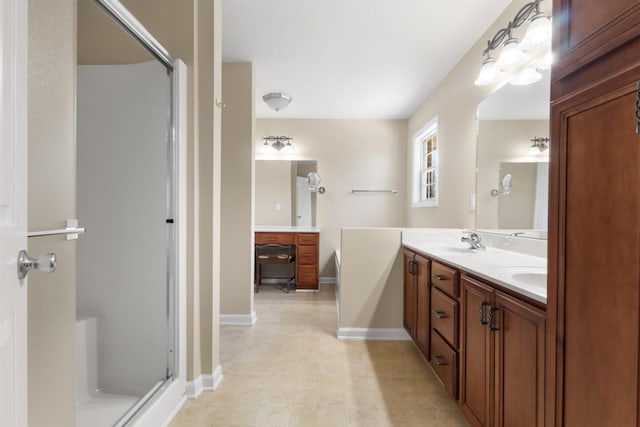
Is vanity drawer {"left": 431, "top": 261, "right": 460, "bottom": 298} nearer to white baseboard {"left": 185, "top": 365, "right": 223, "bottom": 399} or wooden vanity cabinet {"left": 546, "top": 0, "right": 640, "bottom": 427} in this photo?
wooden vanity cabinet {"left": 546, "top": 0, "right": 640, "bottom": 427}

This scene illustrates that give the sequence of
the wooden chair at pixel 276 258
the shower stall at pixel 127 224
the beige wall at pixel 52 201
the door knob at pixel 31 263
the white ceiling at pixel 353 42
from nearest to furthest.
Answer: the door knob at pixel 31 263, the beige wall at pixel 52 201, the shower stall at pixel 127 224, the white ceiling at pixel 353 42, the wooden chair at pixel 276 258

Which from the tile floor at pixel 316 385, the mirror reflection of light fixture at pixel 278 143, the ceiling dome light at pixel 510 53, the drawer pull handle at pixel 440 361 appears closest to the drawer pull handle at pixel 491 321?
the drawer pull handle at pixel 440 361

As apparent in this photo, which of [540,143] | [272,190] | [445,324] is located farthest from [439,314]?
[272,190]

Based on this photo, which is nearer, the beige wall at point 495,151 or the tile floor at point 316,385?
the tile floor at point 316,385

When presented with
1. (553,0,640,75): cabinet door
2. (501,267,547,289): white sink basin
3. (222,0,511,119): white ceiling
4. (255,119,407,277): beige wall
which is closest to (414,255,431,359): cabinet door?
(501,267,547,289): white sink basin

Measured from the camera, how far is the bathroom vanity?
1.00m

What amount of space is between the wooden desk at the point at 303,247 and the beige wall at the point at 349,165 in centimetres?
44

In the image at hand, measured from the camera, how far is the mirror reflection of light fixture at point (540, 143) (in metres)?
1.71

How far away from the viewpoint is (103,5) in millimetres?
1190

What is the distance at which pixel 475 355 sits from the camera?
1.36 meters

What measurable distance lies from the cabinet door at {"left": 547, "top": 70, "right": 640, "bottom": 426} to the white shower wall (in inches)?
67.0

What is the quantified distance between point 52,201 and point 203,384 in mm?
1411

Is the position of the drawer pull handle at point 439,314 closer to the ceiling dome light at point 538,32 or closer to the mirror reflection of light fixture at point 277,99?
the ceiling dome light at point 538,32

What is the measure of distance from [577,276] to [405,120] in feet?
14.1
